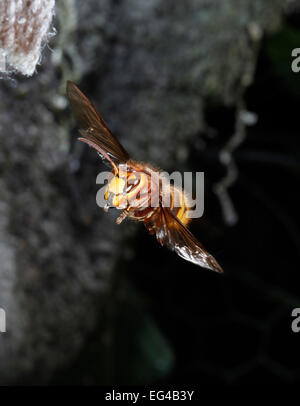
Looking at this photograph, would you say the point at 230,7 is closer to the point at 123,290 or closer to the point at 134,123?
the point at 134,123

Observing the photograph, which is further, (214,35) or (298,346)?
(298,346)

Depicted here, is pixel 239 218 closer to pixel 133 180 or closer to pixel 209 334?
pixel 209 334

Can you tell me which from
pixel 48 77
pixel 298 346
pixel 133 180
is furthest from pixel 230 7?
pixel 298 346

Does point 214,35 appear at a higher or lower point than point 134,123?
higher

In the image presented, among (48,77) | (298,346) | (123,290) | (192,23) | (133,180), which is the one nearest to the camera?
(133,180)

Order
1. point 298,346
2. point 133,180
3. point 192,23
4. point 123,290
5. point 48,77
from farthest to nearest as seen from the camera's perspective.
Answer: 1. point 298,346
2. point 123,290
3. point 192,23
4. point 48,77
5. point 133,180

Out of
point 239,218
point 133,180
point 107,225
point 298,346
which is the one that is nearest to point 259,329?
point 298,346

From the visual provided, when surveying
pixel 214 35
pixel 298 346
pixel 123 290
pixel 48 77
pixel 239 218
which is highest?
pixel 214 35
